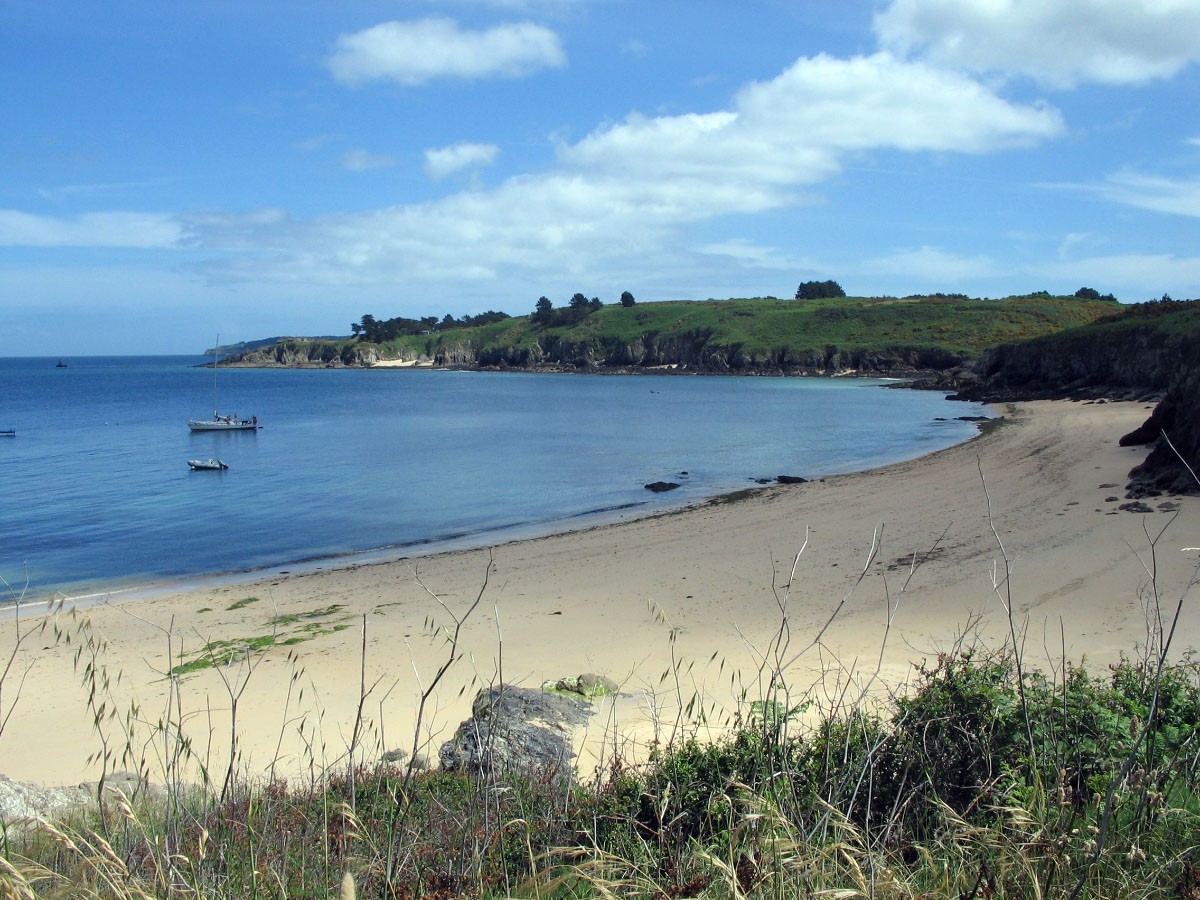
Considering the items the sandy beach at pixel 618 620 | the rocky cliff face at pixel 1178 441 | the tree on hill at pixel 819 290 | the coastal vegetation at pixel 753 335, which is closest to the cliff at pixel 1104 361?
the rocky cliff face at pixel 1178 441

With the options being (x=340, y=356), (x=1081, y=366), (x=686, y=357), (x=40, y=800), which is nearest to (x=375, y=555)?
(x=40, y=800)

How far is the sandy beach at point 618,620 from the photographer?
8.34 metres

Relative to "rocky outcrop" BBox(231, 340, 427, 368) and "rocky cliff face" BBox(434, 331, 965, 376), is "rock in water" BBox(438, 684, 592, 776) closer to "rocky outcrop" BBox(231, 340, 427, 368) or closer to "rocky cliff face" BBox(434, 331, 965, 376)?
"rocky cliff face" BBox(434, 331, 965, 376)

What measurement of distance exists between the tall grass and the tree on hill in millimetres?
167270

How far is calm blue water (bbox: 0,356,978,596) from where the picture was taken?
69.6ft

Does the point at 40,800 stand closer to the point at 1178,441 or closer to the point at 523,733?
the point at 523,733

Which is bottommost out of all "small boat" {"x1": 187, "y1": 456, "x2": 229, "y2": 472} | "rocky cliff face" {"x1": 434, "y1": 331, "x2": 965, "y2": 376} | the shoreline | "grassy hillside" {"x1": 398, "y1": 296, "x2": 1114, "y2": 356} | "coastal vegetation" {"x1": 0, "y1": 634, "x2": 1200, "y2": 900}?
the shoreline

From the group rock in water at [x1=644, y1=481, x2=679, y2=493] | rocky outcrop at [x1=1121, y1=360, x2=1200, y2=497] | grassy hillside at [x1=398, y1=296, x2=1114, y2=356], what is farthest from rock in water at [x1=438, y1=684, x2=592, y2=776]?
grassy hillside at [x1=398, y1=296, x2=1114, y2=356]

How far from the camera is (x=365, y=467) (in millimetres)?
35500

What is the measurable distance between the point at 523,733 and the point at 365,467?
3051 centimetres

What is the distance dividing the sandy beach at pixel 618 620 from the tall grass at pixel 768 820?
0.68 metres

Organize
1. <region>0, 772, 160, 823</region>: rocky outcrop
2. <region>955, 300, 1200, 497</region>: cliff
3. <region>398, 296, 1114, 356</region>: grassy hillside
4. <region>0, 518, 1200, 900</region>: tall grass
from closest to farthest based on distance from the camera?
1. <region>0, 518, 1200, 900</region>: tall grass
2. <region>0, 772, 160, 823</region>: rocky outcrop
3. <region>955, 300, 1200, 497</region>: cliff
4. <region>398, 296, 1114, 356</region>: grassy hillside

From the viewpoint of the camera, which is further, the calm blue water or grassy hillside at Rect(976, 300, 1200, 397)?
grassy hillside at Rect(976, 300, 1200, 397)

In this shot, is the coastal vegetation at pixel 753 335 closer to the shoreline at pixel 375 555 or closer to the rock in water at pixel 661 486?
the rock in water at pixel 661 486
